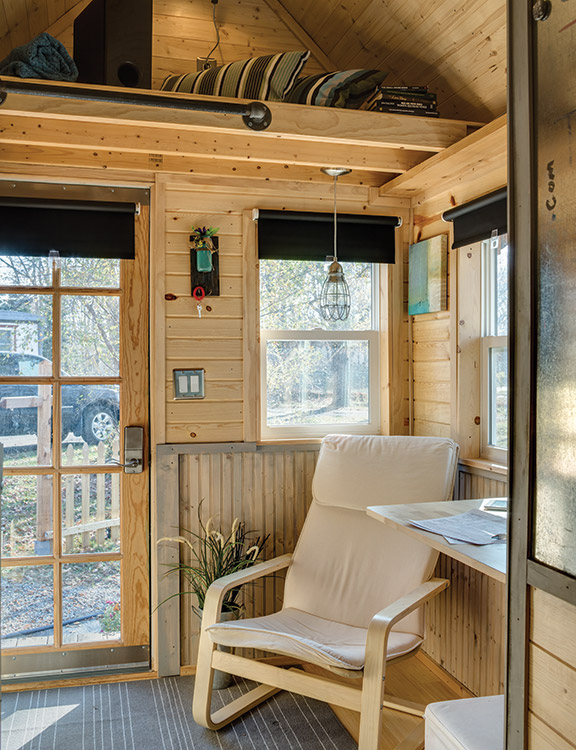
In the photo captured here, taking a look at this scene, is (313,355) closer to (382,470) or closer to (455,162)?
(382,470)

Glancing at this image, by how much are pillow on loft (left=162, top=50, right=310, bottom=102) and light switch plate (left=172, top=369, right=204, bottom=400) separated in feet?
3.89

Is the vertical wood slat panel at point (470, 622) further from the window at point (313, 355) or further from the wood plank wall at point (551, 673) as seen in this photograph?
the wood plank wall at point (551, 673)

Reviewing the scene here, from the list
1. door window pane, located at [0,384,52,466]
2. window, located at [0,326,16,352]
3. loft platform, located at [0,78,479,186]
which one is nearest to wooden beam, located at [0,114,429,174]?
loft platform, located at [0,78,479,186]

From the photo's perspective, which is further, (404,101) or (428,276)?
(428,276)

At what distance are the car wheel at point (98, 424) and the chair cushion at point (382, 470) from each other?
3.14 feet

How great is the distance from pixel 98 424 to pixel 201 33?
1.80 m

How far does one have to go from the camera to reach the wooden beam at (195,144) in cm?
253

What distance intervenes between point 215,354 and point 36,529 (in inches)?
43.6

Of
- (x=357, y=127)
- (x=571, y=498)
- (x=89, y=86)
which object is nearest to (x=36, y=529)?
(x=89, y=86)

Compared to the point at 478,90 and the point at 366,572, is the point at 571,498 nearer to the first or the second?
the point at 366,572

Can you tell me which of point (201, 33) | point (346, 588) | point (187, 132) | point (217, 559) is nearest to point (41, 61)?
point (187, 132)

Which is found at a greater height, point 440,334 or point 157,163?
point 157,163

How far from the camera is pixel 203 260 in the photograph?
Answer: 2982 mm

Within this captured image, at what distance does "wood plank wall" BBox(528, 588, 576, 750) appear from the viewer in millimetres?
1108
